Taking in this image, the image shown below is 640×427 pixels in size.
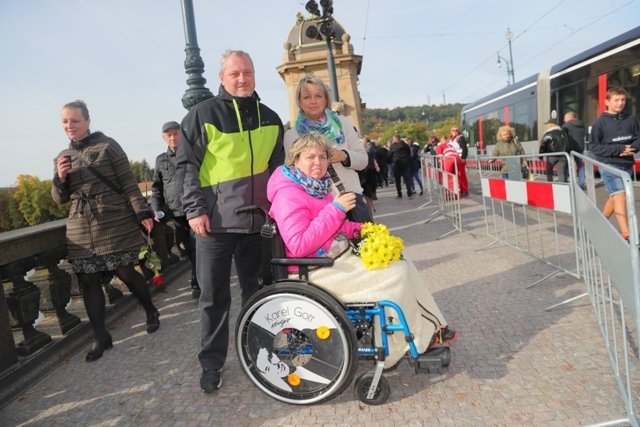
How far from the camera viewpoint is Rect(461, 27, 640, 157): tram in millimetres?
10203

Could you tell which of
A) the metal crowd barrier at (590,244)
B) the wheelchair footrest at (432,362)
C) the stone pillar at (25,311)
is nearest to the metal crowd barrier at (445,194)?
the metal crowd barrier at (590,244)

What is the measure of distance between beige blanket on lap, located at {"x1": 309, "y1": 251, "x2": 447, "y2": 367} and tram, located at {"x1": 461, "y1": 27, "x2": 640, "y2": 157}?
33.3ft

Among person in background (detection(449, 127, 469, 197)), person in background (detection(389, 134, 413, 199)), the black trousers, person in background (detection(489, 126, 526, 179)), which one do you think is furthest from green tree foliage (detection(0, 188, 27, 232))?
the black trousers

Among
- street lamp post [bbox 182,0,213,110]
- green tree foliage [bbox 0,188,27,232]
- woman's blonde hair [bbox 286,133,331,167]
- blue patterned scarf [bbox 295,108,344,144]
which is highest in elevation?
street lamp post [bbox 182,0,213,110]

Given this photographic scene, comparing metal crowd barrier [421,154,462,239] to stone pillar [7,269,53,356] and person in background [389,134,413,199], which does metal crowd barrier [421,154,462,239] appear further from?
stone pillar [7,269,53,356]

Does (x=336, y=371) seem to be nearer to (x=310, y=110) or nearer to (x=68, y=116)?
(x=310, y=110)

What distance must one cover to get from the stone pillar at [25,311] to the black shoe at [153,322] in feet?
2.66

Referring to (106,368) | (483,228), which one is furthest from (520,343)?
(483,228)

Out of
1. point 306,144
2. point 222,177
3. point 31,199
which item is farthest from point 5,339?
point 31,199

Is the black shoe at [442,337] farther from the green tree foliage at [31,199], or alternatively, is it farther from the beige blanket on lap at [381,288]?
the green tree foliage at [31,199]

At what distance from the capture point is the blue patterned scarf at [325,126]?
3.31 meters

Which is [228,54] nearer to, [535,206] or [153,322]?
[153,322]

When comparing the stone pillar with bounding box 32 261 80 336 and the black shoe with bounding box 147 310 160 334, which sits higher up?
the stone pillar with bounding box 32 261 80 336

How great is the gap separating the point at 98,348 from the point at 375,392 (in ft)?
7.74
